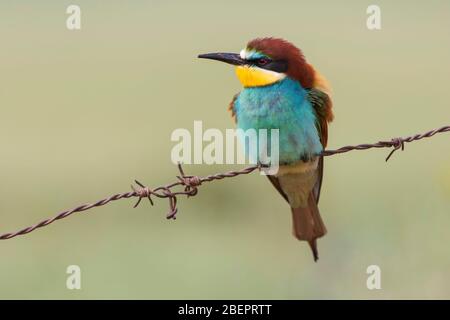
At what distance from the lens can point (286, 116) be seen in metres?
3.63

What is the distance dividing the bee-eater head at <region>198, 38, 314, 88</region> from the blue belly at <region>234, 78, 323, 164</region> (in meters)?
0.03

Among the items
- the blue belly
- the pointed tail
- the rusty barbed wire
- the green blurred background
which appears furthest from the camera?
the green blurred background

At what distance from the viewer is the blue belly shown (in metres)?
3.64

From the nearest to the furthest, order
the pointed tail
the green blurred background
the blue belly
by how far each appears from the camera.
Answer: the blue belly < the pointed tail < the green blurred background

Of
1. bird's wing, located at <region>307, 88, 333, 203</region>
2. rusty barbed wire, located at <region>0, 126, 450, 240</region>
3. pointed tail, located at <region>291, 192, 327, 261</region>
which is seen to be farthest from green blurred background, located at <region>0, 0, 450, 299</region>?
rusty barbed wire, located at <region>0, 126, 450, 240</region>

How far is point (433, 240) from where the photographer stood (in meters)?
4.36

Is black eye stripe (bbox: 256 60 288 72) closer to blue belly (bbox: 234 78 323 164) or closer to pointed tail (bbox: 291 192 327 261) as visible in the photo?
blue belly (bbox: 234 78 323 164)

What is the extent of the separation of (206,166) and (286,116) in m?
2.45

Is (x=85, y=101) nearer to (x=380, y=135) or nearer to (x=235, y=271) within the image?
(x=380, y=135)

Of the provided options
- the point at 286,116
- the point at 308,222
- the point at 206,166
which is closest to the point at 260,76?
the point at 286,116

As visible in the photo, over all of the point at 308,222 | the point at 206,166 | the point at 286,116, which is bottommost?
the point at 308,222

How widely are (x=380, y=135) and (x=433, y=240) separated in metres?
2.41

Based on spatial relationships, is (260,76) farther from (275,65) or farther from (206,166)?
(206,166)

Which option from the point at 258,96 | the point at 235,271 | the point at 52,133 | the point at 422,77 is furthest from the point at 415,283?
the point at 422,77
